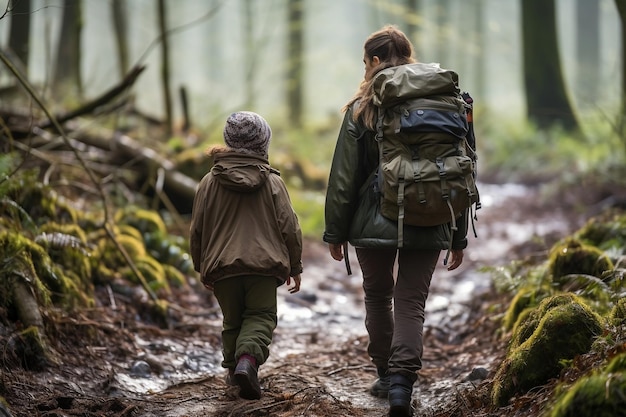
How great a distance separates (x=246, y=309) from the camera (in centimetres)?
472

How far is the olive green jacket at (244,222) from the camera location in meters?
4.52

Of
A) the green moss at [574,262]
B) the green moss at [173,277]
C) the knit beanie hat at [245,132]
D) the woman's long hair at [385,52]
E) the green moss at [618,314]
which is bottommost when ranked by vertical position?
the green moss at [173,277]

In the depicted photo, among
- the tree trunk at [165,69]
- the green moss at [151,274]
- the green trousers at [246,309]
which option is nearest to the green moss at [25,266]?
the green moss at [151,274]

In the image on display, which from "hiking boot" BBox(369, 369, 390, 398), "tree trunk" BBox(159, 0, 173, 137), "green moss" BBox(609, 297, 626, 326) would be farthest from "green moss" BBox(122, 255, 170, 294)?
"tree trunk" BBox(159, 0, 173, 137)

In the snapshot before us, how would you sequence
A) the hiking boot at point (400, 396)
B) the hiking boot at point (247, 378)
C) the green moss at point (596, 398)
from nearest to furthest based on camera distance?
the green moss at point (596, 398), the hiking boot at point (400, 396), the hiking boot at point (247, 378)

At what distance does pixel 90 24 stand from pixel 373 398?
55329mm

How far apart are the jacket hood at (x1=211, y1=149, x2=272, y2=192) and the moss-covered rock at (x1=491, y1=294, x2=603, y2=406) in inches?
77.4

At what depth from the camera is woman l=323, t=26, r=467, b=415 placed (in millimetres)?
4145

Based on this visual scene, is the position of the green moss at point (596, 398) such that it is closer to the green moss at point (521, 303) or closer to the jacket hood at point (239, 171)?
the jacket hood at point (239, 171)

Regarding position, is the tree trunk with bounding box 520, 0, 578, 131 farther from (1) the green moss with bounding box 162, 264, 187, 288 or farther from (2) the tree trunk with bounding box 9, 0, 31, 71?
(1) the green moss with bounding box 162, 264, 187, 288

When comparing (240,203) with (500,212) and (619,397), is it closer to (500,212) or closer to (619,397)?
(619,397)

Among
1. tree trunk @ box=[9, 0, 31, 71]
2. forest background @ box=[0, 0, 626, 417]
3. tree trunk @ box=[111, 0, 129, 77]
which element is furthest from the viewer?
tree trunk @ box=[111, 0, 129, 77]

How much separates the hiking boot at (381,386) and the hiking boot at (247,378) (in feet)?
2.72

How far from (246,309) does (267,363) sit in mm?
1098
